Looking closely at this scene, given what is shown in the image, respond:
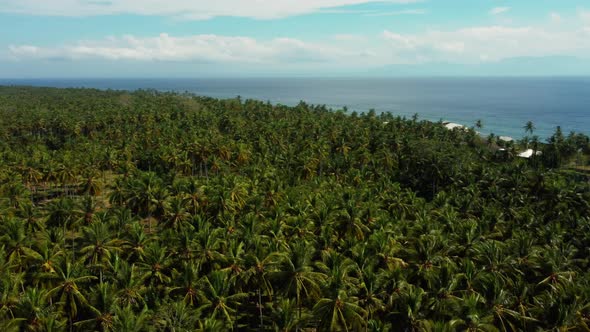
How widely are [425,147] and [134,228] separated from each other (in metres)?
74.3

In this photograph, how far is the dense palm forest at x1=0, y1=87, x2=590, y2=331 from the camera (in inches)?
1432

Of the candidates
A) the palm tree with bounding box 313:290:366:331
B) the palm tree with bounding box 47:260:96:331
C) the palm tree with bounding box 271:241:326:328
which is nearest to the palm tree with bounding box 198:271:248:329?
the palm tree with bounding box 271:241:326:328

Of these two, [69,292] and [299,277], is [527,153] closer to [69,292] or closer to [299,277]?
[299,277]

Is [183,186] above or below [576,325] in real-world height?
above

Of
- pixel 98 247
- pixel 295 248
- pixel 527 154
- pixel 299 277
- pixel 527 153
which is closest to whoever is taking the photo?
pixel 299 277

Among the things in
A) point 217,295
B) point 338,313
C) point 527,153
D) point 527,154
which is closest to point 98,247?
point 217,295

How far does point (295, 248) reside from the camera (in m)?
41.8

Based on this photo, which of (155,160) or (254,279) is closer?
(254,279)

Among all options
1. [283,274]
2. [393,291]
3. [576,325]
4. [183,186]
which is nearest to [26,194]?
[183,186]

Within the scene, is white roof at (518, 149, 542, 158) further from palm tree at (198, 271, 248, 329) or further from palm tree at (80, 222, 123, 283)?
palm tree at (80, 222, 123, 283)

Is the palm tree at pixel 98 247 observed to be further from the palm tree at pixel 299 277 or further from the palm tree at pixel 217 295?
the palm tree at pixel 299 277

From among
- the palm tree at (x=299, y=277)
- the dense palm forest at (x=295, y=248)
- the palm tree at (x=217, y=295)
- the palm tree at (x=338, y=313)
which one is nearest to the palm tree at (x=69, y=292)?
the dense palm forest at (x=295, y=248)

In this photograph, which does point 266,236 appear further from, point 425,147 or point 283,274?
point 425,147

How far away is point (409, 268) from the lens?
46.3 meters
